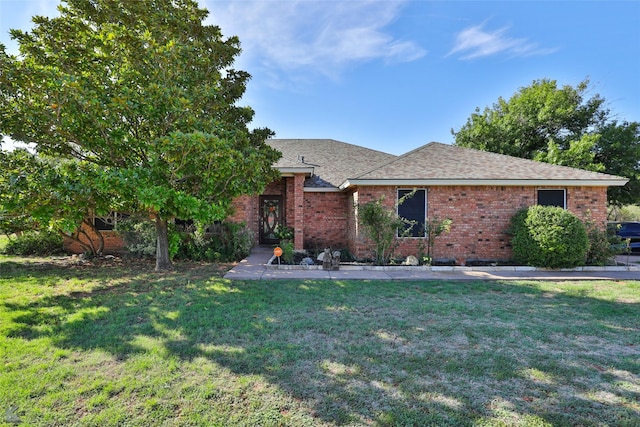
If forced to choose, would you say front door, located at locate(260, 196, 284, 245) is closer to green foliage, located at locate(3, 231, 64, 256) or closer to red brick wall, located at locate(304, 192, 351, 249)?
red brick wall, located at locate(304, 192, 351, 249)

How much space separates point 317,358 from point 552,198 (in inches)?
403

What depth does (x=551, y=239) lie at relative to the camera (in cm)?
824

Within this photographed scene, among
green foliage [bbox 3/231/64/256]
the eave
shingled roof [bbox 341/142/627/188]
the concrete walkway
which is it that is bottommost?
the concrete walkway

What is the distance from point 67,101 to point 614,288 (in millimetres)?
12096

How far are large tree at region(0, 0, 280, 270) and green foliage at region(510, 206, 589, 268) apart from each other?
25.7 feet

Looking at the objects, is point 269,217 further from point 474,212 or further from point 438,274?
point 474,212

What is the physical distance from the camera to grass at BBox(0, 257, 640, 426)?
2516 millimetres

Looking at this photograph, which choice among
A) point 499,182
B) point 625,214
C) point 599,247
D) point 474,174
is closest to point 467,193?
point 474,174

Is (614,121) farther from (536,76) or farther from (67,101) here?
(67,101)

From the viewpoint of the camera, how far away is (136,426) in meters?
2.31

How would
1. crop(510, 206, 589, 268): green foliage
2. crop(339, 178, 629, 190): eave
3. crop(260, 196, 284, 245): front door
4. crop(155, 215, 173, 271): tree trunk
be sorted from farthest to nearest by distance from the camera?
crop(260, 196, 284, 245): front door → crop(339, 178, 629, 190): eave → crop(155, 215, 173, 271): tree trunk → crop(510, 206, 589, 268): green foliage

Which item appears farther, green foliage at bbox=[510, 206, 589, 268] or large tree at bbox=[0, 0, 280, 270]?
green foliage at bbox=[510, 206, 589, 268]

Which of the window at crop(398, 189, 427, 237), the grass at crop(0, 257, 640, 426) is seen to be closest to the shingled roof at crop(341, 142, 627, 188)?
the window at crop(398, 189, 427, 237)

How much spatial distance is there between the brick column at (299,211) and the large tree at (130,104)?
3.44 meters
